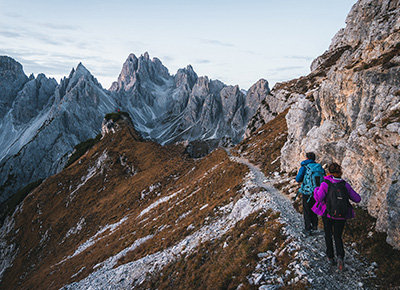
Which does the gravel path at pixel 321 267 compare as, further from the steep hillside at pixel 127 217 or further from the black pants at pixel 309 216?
the steep hillside at pixel 127 217

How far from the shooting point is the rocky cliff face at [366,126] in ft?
33.4

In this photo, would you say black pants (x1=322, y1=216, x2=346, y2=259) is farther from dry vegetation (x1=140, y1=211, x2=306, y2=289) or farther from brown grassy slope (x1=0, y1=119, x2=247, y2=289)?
brown grassy slope (x1=0, y1=119, x2=247, y2=289)

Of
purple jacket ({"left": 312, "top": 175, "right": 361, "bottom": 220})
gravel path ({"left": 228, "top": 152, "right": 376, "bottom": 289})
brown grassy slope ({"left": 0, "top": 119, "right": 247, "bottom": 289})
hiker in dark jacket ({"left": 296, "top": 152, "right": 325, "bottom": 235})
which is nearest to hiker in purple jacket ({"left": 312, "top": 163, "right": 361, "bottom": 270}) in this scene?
purple jacket ({"left": 312, "top": 175, "right": 361, "bottom": 220})

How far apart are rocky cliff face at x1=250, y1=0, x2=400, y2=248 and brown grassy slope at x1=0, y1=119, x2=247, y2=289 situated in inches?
371

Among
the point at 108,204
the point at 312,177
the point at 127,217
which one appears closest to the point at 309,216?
the point at 312,177

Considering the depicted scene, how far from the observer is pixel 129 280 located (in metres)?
15.8

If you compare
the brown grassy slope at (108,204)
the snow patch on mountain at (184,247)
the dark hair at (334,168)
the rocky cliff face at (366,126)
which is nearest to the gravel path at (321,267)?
the rocky cliff face at (366,126)

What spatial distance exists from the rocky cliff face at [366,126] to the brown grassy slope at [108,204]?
9418 mm

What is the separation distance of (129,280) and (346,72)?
2426 cm

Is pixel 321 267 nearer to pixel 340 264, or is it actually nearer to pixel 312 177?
pixel 340 264

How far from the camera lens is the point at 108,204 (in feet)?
176

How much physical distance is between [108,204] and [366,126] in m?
55.2

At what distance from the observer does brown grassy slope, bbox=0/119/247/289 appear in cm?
2772

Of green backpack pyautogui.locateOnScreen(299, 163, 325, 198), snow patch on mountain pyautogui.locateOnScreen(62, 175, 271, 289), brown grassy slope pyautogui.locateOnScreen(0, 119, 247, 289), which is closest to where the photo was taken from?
green backpack pyautogui.locateOnScreen(299, 163, 325, 198)
